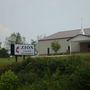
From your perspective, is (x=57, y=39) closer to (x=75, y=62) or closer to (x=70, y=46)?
(x=70, y=46)

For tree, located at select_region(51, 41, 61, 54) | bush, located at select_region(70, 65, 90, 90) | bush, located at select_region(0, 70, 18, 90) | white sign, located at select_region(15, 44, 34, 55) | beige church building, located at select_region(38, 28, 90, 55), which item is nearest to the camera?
bush, located at select_region(70, 65, 90, 90)

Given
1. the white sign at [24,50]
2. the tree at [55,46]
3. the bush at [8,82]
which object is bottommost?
the bush at [8,82]

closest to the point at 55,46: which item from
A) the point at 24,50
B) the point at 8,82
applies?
the point at 24,50

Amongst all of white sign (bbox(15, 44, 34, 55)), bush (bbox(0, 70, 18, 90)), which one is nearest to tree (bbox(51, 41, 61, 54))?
white sign (bbox(15, 44, 34, 55))

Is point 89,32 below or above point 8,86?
above

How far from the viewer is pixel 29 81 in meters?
21.4

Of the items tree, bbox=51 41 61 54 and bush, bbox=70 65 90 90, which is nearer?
bush, bbox=70 65 90 90

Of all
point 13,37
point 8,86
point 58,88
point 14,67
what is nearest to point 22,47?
point 14,67

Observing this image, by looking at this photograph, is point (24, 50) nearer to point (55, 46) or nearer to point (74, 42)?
point (55, 46)

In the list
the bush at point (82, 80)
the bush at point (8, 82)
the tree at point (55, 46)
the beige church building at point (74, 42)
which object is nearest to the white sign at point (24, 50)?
the bush at point (8, 82)

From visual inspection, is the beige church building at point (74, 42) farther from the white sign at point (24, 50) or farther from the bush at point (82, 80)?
the bush at point (82, 80)

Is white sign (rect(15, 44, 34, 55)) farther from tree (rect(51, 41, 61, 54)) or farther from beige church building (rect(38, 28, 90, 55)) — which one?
tree (rect(51, 41, 61, 54))

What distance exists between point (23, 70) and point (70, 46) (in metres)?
38.3

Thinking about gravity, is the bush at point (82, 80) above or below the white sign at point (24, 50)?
below
